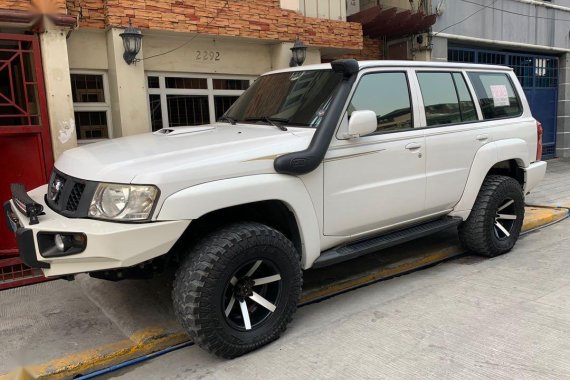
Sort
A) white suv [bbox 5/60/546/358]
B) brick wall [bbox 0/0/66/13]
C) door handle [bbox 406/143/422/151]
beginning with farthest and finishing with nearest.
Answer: brick wall [bbox 0/0/66/13]
door handle [bbox 406/143/422/151]
white suv [bbox 5/60/546/358]

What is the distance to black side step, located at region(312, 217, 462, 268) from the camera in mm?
3775

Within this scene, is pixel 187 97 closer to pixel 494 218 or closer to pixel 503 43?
pixel 494 218

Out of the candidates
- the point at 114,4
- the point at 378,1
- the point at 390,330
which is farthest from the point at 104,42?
the point at 378,1

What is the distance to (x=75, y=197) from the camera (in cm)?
313

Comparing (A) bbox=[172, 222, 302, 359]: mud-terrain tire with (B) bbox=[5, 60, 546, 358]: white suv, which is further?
(A) bbox=[172, 222, 302, 359]: mud-terrain tire

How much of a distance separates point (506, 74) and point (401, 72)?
1963mm

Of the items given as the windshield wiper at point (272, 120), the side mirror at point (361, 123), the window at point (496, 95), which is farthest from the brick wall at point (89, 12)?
the window at point (496, 95)

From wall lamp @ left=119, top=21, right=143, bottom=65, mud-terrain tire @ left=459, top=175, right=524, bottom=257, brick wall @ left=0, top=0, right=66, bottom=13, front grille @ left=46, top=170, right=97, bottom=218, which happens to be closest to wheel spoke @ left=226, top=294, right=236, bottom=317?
front grille @ left=46, top=170, right=97, bottom=218

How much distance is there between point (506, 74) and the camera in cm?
559

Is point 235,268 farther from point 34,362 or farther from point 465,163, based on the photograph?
point 465,163

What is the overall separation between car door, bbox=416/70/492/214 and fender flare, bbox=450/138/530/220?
0.06 meters

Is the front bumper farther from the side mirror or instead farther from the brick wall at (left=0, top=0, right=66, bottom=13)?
the brick wall at (left=0, top=0, right=66, bottom=13)

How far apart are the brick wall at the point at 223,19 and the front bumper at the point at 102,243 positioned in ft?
15.9

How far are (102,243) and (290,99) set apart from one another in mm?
2036
